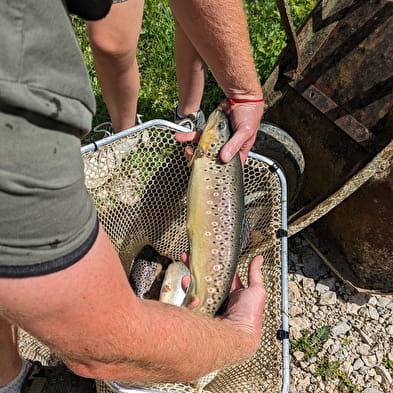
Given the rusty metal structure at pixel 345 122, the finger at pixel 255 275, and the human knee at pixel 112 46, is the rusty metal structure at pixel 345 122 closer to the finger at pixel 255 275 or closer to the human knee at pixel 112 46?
the finger at pixel 255 275

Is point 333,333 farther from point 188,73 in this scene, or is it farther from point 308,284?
point 188,73

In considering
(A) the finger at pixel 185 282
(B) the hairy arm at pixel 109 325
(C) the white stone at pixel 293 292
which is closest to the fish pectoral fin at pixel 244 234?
(A) the finger at pixel 185 282

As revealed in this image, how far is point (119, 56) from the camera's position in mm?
2887

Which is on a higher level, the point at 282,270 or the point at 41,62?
the point at 41,62

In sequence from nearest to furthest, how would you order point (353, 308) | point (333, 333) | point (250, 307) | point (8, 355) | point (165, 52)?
point (250, 307) < point (8, 355) < point (333, 333) < point (353, 308) < point (165, 52)

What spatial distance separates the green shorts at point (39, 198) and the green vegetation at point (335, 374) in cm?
224

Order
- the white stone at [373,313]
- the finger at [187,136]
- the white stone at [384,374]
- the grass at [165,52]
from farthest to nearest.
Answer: the grass at [165,52] → the white stone at [373,313] → the white stone at [384,374] → the finger at [187,136]

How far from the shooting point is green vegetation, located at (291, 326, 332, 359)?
9.96ft

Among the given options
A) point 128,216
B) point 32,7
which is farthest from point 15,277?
point 128,216

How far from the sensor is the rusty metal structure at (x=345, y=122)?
9.09 ft

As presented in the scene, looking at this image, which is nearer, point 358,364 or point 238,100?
point 238,100

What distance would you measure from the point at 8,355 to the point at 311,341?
5.51ft

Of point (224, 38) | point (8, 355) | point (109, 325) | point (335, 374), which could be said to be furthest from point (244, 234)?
point (109, 325)

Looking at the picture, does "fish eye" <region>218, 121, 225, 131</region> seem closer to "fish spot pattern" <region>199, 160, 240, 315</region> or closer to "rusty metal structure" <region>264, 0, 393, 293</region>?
"fish spot pattern" <region>199, 160, 240, 315</region>
